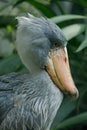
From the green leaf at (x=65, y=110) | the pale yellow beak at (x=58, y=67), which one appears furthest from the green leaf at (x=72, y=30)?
the pale yellow beak at (x=58, y=67)

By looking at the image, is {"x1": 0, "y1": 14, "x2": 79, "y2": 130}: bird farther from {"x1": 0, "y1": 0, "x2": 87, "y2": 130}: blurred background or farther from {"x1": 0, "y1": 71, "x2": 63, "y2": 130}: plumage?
{"x1": 0, "y1": 0, "x2": 87, "y2": 130}: blurred background

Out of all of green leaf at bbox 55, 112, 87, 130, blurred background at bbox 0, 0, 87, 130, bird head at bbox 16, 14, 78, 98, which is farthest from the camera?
blurred background at bbox 0, 0, 87, 130

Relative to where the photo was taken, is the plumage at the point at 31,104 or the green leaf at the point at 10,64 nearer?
the plumage at the point at 31,104

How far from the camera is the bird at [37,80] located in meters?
2.51

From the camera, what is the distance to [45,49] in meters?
2.51

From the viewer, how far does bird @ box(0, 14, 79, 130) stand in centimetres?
251

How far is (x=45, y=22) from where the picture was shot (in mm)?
2557

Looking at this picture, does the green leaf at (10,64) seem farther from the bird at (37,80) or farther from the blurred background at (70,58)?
the bird at (37,80)

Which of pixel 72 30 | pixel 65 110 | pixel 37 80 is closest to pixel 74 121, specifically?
pixel 65 110

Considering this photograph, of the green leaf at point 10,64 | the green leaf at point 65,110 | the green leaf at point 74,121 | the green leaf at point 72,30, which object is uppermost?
the green leaf at point 72,30

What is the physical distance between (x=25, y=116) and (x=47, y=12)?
1.62m

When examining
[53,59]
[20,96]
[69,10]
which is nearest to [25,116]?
[20,96]

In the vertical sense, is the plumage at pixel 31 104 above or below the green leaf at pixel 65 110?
above

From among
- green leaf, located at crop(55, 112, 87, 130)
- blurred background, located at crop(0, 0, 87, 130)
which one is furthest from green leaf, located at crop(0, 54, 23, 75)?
green leaf, located at crop(55, 112, 87, 130)
